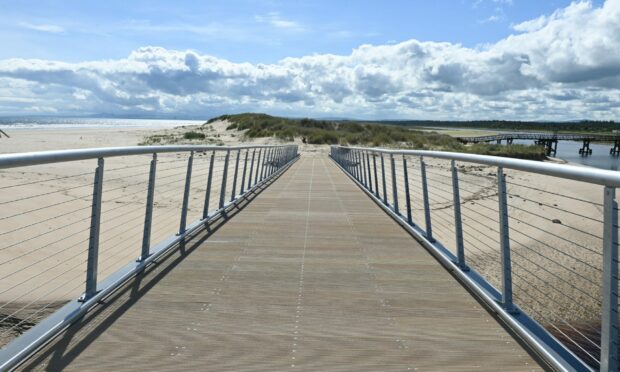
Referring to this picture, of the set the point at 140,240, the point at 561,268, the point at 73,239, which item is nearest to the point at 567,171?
the point at 561,268

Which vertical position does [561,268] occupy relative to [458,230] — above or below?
below

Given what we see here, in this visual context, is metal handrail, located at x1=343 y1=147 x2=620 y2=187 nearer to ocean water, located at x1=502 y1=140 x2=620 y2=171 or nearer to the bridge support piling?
ocean water, located at x1=502 y1=140 x2=620 y2=171

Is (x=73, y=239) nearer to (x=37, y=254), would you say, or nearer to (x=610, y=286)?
(x=37, y=254)

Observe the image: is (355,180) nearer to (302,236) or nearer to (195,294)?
(302,236)

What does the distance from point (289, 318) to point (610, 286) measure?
6.02 ft

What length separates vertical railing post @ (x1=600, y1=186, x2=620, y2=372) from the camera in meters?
2.19

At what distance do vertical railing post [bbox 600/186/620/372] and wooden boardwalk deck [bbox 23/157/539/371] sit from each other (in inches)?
20.6

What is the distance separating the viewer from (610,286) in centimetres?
220

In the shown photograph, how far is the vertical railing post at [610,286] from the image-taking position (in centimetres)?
219

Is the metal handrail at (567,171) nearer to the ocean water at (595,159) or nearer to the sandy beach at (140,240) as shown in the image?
the sandy beach at (140,240)

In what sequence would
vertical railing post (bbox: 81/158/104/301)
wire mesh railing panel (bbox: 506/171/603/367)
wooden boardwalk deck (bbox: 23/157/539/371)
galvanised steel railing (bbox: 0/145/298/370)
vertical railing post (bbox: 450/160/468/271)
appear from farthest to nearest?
vertical railing post (bbox: 450/160/468/271)
wire mesh railing panel (bbox: 506/171/603/367)
vertical railing post (bbox: 81/158/104/301)
galvanised steel railing (bbox: 0/145/298/370)
wooden boardwalk deck (bbox: 23/157/539/371)

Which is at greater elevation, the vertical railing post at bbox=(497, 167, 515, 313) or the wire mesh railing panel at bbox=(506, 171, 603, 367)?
the vertical railing post at bbox=(497, 167, 515, 313)

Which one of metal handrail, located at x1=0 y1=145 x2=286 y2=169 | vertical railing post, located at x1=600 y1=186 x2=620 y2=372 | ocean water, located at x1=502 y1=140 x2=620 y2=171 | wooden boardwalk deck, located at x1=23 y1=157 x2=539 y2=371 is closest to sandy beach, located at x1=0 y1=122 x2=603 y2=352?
metal handrail, located at x1=0 y1=145 x2=286 y2=169

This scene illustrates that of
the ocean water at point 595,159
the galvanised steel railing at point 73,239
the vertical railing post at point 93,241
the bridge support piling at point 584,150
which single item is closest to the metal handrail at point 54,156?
the galvanised steel railing at point 73,239
